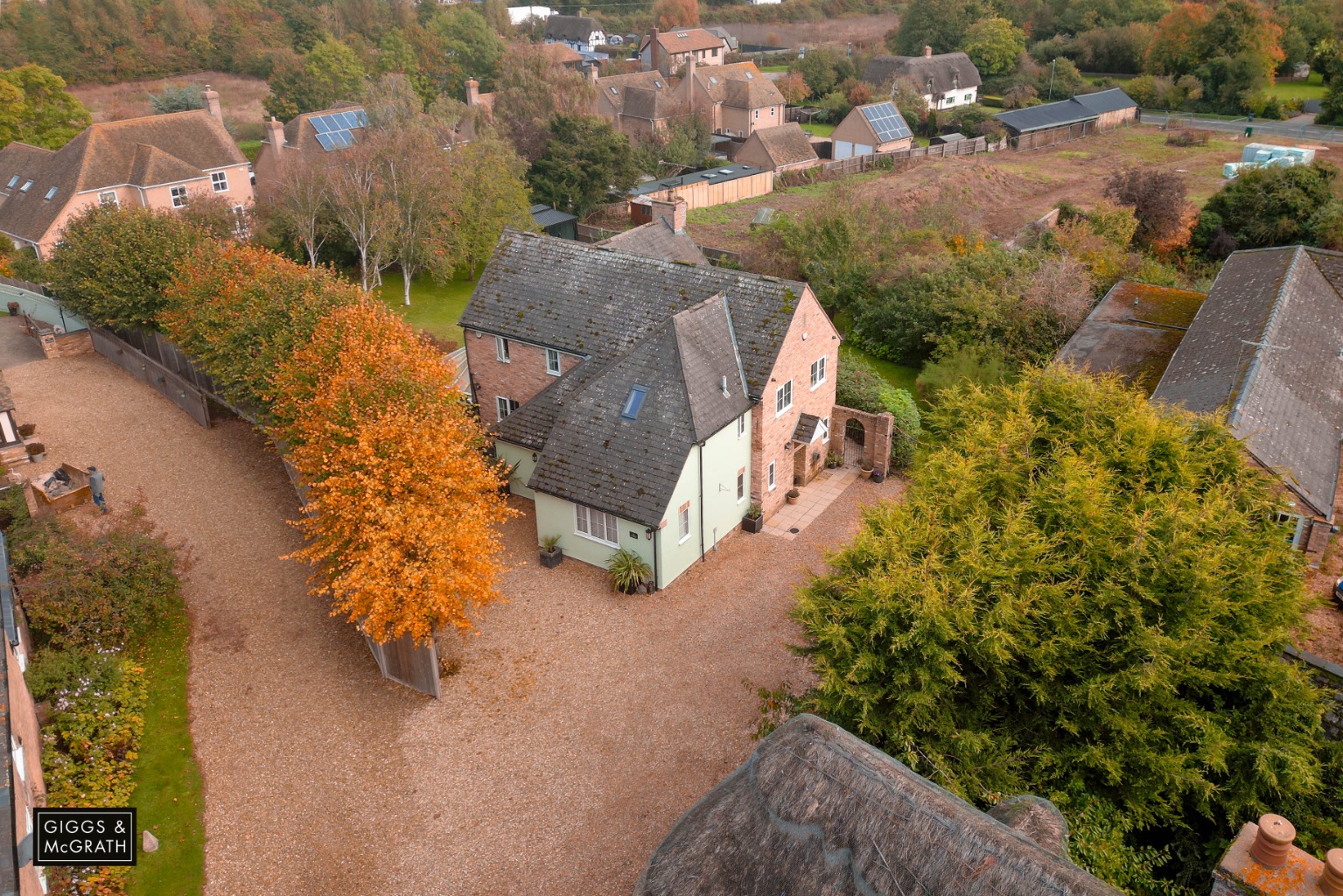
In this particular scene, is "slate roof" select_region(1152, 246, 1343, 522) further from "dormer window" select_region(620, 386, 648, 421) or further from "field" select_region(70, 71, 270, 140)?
"field" select_region(70, 71, 270, 140)

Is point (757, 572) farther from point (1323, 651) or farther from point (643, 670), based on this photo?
point (1323, 651)

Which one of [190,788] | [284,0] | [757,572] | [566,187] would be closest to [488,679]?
[190,788]

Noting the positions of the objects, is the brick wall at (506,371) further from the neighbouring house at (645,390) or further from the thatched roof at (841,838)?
the thatched roof at (841,838)

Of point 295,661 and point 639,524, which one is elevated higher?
point 639,524

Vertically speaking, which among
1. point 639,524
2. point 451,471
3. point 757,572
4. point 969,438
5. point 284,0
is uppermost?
point 284,0

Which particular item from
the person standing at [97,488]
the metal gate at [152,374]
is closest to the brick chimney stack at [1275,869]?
the person standing at [97,488]

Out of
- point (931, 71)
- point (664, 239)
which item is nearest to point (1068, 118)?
point (931, 71)

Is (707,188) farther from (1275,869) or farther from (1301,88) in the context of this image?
(1301,88)
